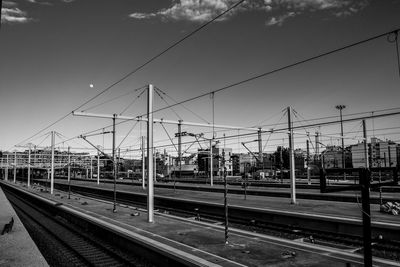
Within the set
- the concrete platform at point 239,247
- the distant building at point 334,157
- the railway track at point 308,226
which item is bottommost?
the railway track at point 308,226

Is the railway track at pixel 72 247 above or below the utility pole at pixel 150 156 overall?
below

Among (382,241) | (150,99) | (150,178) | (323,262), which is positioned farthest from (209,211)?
(323,262)

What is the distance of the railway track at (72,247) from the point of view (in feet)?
35.0

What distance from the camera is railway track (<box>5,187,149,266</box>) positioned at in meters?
10.7

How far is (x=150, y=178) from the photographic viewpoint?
1516 cm

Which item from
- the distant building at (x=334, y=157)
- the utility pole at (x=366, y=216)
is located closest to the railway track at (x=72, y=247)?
the utility pole at (x=366, y=216)

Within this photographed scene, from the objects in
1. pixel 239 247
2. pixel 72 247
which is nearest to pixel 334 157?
pixel 239 247

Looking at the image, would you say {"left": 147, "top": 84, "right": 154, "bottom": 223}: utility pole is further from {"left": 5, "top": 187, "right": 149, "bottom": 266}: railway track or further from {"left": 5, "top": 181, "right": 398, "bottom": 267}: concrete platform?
{"left": 5, "top": 187, "right": 149, "bottom": 266}: railway track

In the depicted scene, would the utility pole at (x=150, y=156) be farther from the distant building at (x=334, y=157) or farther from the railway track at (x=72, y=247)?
the distant building at (x=334, y=157)

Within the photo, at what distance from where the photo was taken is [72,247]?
42.1 feet

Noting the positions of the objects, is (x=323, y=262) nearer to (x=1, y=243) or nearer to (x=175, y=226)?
(x=175, y=226)

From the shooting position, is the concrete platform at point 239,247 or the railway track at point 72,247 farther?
the railway track at point 72,247

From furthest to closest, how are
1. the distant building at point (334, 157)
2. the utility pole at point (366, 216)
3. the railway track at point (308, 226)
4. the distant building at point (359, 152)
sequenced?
the distant building at point (334, 157), the distant building at point (359, 152), the railway track at point (308, 226), the utility pole at point (366, 216)

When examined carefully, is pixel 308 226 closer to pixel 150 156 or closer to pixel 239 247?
pixel 239 247
